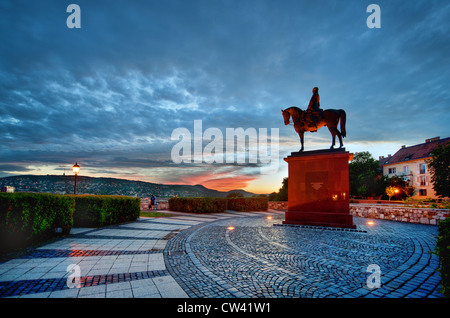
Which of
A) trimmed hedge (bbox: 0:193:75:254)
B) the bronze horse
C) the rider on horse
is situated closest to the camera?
trimmed hedge (bbox: 0:193:75:254)

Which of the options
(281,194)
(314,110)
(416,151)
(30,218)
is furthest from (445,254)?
(416,151)

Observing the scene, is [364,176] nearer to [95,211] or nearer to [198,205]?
[198,205]

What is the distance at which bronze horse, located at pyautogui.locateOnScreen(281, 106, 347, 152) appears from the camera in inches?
439

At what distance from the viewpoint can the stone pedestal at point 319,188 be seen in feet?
34.1

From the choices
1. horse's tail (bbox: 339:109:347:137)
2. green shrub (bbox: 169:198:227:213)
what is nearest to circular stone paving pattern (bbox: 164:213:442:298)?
horse's tail (bbox: 339:109:347:137)

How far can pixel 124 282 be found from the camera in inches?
154

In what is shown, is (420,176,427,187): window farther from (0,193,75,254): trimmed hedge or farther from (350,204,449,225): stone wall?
(0,193,75,254): trimmed hedge

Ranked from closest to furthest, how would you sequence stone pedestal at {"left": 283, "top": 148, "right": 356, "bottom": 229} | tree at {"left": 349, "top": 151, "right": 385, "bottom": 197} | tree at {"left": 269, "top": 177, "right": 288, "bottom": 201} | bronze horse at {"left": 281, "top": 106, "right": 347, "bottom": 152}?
1. stone pedestal at {"left": 283, "top": 148, "right": 356, "bottom": 229}
2. bronze horse at {"left": 281, "top": 106, "right": 347, "bottom": 152}
3. tree at {"left": 269, "top": 177, "right": 288, "bottom": 201}
4. tree at {"left": 349, "top": 151, "right": 385, "bottom": 197}

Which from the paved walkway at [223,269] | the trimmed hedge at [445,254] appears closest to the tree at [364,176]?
the paved walkway at [223,269]

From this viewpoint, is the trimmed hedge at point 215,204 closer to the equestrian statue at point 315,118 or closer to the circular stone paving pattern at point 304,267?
the equestrian statue at point 315,118
